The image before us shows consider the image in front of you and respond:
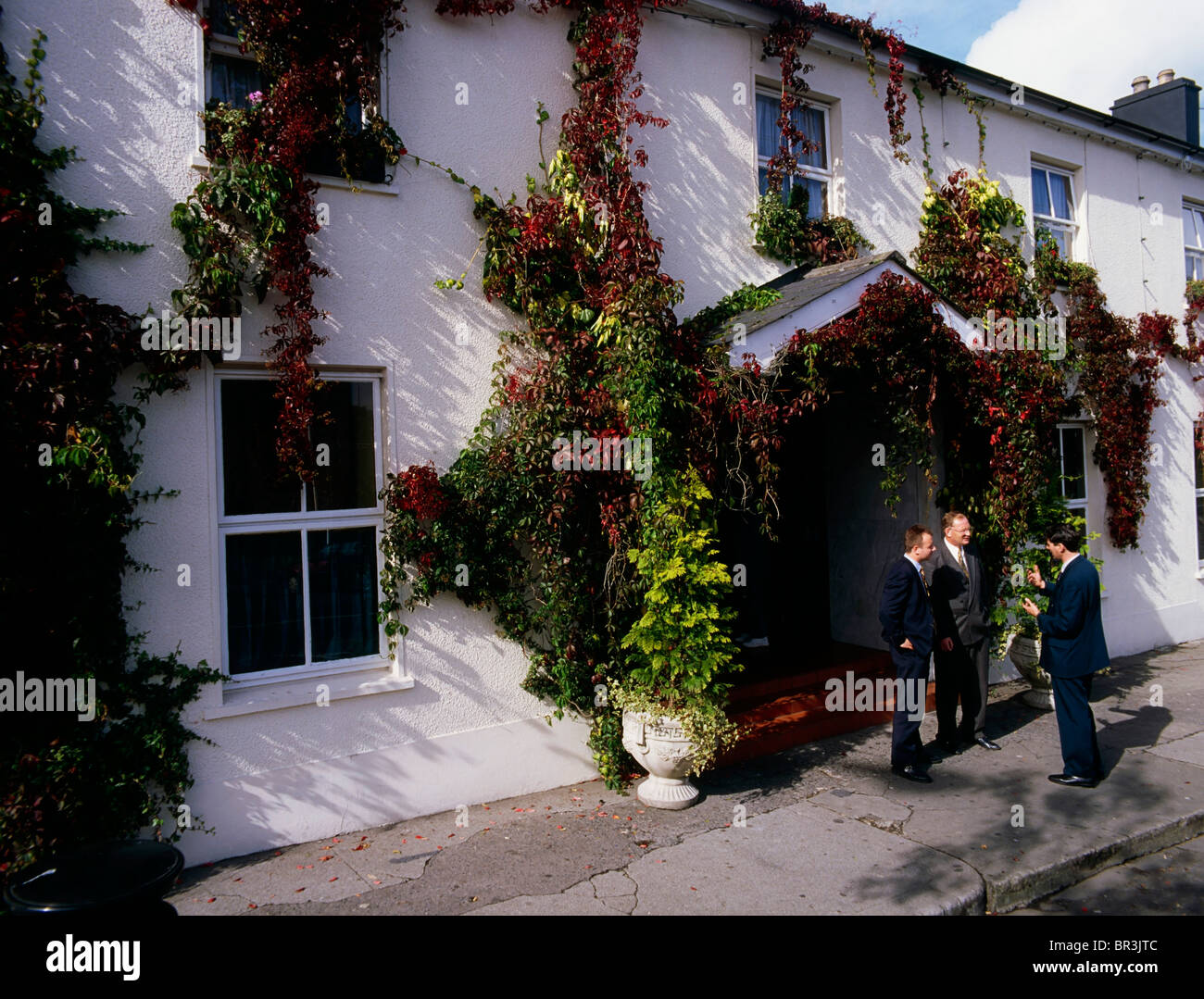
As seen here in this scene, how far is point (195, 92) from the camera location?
5.46 meters

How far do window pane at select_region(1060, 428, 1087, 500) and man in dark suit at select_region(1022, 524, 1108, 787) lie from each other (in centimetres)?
464

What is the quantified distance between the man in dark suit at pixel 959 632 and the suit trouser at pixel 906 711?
529 millimetres

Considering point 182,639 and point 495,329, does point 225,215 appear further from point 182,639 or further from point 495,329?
point 182,639

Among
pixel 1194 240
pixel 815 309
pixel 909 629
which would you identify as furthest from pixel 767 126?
pixel 1194 240

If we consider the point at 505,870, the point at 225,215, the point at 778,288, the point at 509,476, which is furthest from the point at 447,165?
the point at 505,870

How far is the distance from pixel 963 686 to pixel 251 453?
19.1 ft

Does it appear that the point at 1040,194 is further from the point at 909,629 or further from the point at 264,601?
the point at 264,601

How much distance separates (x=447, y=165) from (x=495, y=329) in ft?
4.07

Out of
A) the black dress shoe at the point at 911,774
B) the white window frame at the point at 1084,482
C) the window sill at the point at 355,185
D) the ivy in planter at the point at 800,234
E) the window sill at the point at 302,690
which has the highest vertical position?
the ivy in planter at the point at 800,234

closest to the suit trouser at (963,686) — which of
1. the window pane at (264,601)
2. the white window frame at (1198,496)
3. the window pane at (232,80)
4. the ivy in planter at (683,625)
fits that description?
the ivy in planter at (683,625)

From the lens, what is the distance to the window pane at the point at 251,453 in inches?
221

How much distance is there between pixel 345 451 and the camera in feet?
19.9

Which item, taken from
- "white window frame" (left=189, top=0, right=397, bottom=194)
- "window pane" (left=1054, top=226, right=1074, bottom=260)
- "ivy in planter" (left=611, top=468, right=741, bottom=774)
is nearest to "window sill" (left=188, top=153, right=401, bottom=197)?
"white window frame" (left=189, top=0, right=397, bottom=194)

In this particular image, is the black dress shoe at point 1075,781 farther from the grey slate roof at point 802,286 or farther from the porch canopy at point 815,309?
the grey slate roof at point 802,286
